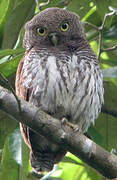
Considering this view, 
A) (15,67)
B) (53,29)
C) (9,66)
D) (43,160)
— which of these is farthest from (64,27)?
(43,160)

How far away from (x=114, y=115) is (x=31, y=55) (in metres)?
1.05

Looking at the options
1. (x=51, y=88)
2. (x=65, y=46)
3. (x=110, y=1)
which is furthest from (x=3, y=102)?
(x=110, y=1)

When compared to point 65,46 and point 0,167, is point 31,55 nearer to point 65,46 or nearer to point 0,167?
point 65,46

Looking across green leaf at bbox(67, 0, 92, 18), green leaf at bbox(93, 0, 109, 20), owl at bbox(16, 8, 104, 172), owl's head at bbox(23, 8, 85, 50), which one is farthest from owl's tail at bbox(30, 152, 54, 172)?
green leaf at bbox(67, 0, 92, 18)

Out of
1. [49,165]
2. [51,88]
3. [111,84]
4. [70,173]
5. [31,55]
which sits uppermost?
[31,55]

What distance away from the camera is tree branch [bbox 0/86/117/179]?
304cm

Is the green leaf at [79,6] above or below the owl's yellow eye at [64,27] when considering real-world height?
above

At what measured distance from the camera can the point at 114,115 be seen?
441 centimetres

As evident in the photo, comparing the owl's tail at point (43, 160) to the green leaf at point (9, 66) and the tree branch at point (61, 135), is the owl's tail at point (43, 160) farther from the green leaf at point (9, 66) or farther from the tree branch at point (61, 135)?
the tree branch at point (61, 135)

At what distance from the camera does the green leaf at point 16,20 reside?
4.52m

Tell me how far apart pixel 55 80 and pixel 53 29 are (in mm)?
752

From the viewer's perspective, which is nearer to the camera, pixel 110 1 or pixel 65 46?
pixel 65 46

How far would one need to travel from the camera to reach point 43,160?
4254 mm

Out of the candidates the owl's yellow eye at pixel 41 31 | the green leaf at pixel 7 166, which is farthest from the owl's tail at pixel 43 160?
the owl's yellow eye at pixel 41 31
